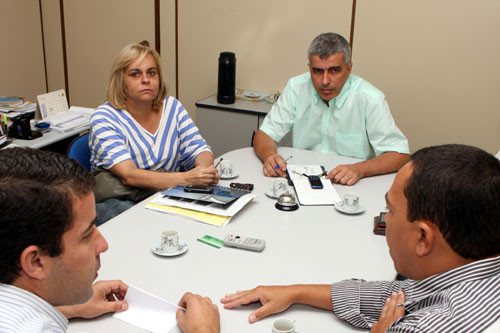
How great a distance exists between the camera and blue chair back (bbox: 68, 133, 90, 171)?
2270 mm

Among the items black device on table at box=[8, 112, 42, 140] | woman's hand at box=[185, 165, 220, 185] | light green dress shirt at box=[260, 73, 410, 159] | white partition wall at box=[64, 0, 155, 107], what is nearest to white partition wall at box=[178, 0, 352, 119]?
white partition wall at box=[64, 0, 155, 107]

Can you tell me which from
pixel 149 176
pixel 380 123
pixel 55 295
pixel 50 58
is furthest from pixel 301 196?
pixel 50 58

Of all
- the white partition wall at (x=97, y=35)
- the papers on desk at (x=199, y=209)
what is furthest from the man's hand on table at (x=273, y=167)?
the white partition wall at (x=97, y=35)

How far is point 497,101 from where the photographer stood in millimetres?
3363

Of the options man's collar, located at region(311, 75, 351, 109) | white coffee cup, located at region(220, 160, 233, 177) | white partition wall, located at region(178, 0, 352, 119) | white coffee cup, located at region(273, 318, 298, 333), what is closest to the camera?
white coffee cup, located at region(273, 318, 298, 333)

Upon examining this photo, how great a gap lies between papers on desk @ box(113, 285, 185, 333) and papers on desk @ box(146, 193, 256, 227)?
1.72ft

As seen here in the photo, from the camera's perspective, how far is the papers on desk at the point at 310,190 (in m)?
1.92

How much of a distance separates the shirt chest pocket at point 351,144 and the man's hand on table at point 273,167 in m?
0.59

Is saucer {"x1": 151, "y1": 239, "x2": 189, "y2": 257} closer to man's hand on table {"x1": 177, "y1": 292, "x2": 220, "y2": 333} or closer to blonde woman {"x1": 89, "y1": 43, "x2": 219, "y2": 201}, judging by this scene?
man's hand on table {"x1": 177, "y1": 292, "x2": 220, "y2": 333}

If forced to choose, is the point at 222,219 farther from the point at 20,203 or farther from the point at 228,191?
the point at 20,203

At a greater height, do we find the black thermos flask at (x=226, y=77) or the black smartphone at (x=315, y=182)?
the black thermos flask at (x=226, y=77)

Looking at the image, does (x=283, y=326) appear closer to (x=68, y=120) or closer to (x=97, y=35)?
(x=68, y=120)

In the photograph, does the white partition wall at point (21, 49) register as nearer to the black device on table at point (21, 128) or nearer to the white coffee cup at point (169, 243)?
the black device on table at point (21, 128)

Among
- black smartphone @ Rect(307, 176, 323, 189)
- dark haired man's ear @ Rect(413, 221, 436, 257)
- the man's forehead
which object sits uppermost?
the man's forehead
